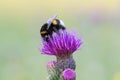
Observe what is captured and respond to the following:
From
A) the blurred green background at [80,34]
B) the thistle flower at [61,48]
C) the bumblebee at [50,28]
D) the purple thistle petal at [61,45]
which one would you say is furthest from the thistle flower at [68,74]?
the blurred green background at [80,34]

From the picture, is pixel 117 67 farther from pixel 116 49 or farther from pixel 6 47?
pixel 6 47

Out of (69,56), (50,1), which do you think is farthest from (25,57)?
(50,1)

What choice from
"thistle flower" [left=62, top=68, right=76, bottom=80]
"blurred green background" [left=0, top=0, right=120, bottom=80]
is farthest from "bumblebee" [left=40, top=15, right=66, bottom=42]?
"blurred green background" [left=0, top=0, right=120, bottom=80]

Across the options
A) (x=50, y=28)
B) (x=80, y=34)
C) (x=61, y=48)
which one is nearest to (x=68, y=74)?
(x=61, y=48)

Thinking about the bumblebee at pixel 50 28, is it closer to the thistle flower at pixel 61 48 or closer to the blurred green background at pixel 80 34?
the thistle flower at pixel 61 48

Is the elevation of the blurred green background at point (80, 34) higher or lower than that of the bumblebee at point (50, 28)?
lower

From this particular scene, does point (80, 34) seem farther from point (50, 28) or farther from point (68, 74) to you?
point (68, 74)
